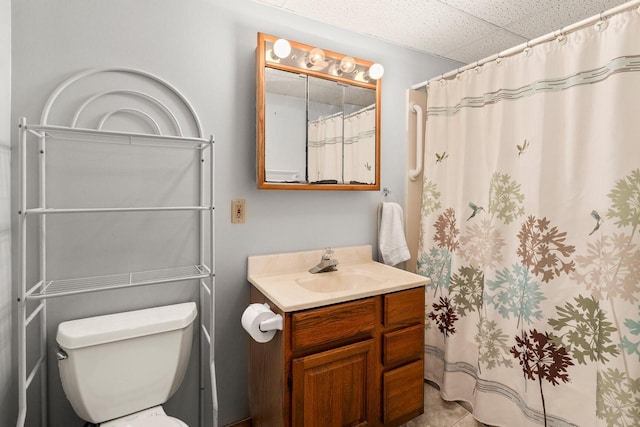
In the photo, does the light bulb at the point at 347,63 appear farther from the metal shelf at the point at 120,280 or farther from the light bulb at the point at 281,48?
the metal shelf at the point at 120,280

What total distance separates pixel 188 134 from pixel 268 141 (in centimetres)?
39

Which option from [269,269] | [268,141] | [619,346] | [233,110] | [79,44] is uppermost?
[79,44]

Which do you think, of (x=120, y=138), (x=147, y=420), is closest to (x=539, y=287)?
(x=147, y=420)

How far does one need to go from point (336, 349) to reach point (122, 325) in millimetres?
893

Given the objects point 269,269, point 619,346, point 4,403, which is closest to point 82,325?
point 4,403

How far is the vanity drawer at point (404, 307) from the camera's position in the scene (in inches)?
60.0

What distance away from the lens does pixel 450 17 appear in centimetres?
178

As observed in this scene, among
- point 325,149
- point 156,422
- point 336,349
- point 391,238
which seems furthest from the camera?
point 391,238

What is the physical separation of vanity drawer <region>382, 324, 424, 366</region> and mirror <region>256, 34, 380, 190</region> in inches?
33.6

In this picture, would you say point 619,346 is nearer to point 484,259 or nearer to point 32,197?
point 484,259

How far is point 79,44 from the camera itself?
1.32m

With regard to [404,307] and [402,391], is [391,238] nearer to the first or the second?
[404,307]

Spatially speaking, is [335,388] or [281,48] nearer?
[335,388]

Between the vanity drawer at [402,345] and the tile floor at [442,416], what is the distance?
406 millimetres
